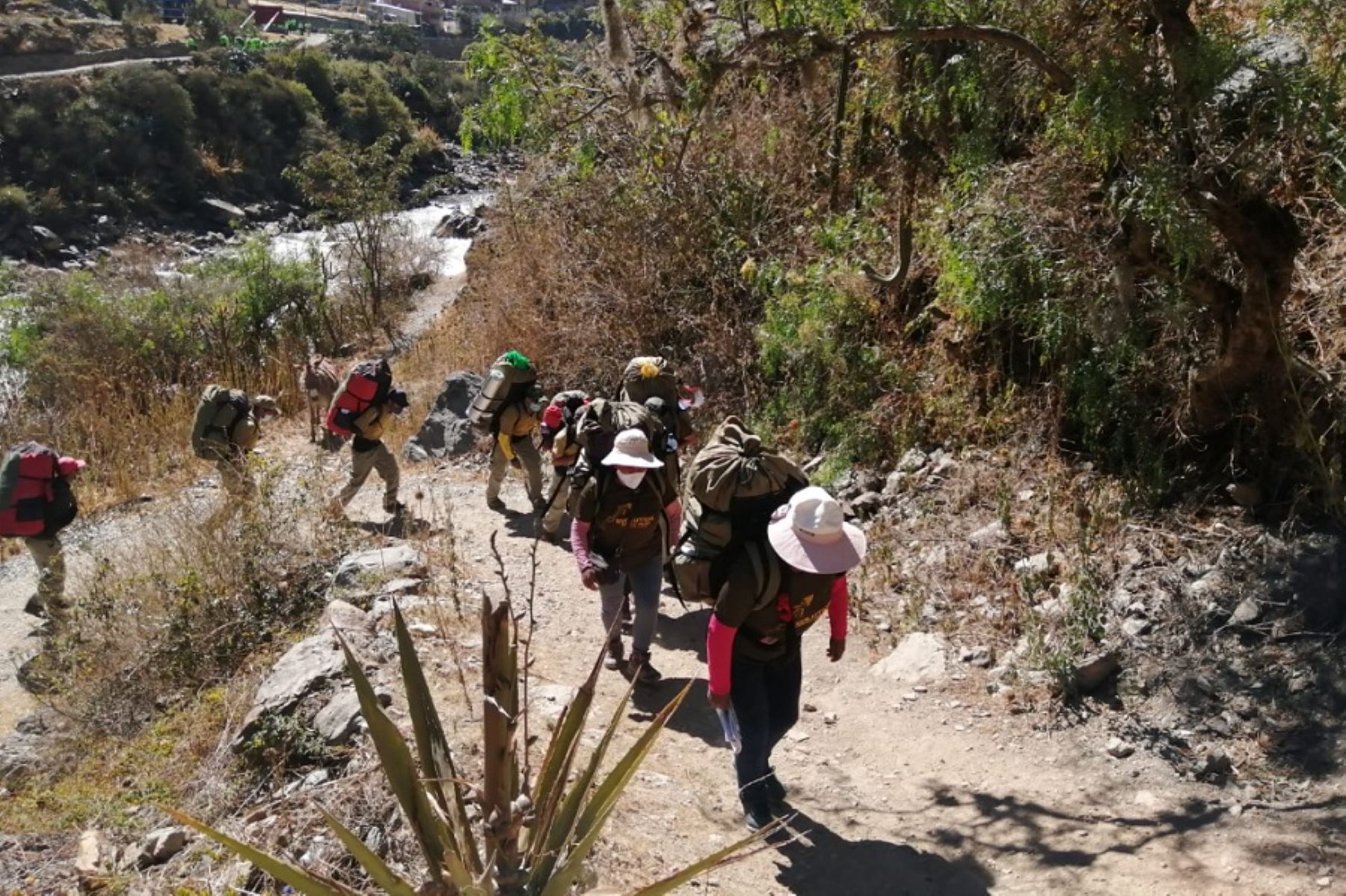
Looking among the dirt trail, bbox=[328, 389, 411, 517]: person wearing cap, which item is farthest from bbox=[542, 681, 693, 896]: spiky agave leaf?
bbox=[328, 389, 411, 517]: person wearing cap

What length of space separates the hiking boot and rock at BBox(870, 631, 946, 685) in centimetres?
124

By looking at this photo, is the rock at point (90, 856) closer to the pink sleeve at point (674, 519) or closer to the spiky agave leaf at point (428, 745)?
the spiky agave leaf at point (428, 745)

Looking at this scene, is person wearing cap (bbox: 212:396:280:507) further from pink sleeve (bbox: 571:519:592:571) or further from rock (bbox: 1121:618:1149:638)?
rock (bbox: 1121:618:1149:638)

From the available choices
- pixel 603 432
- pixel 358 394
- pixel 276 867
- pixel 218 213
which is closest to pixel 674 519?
pixel 603 432

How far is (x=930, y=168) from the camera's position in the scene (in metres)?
8.88

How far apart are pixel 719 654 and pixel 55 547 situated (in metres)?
5.89

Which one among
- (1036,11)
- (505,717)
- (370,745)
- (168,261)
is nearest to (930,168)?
(1036,11)

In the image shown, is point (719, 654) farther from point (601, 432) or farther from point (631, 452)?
point (601, 432)

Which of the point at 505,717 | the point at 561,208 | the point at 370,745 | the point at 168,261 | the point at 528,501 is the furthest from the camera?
the point at 168,261

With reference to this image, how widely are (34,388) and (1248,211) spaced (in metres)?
13.6

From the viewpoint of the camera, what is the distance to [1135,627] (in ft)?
16.6

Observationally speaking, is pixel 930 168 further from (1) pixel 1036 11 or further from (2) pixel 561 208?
(2) pixel 561 208

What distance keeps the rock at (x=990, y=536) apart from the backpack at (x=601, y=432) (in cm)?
211

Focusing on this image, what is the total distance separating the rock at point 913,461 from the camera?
727 cm
